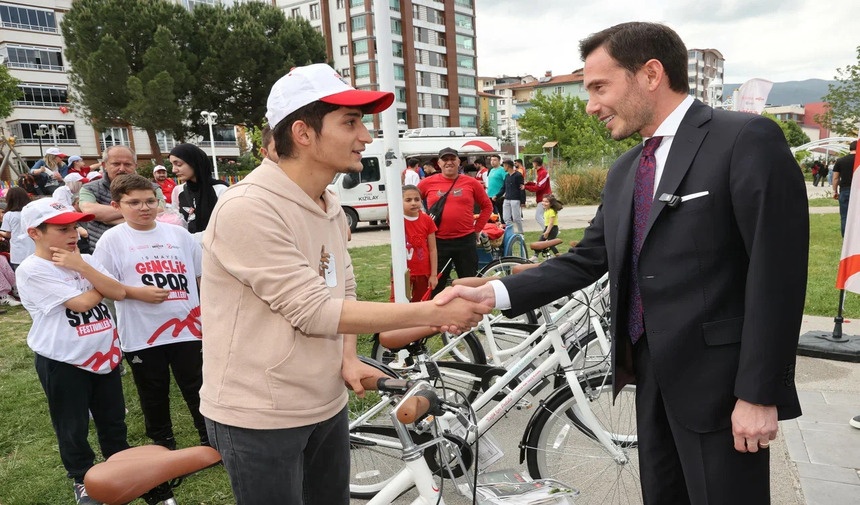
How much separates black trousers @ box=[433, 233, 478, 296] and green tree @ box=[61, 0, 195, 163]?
30086 mm

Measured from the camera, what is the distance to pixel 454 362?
3320 mm

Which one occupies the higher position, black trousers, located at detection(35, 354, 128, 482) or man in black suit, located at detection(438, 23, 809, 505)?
man in black suit, located at detection(438, 23, 809, 505)

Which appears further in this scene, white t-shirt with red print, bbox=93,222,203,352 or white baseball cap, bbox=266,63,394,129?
→ white t-shirt with red print, bbox=93,222,203,352

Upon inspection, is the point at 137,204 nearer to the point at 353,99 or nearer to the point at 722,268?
the point at 353,99

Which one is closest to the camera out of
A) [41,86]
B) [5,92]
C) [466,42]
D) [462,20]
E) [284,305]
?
[284,305]

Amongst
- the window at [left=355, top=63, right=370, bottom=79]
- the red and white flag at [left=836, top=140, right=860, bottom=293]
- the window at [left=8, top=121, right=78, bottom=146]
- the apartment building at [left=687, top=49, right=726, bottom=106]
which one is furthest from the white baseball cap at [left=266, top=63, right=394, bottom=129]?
the apartment building at [left=687, top=49, right=726, bottom=106]

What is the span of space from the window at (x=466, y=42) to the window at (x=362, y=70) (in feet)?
48.7

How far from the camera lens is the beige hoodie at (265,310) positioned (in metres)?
1.59

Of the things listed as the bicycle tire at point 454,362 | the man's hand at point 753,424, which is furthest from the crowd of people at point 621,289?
the bicycle tire at point 454,362

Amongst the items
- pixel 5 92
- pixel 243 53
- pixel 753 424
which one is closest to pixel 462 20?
pixel 243 53

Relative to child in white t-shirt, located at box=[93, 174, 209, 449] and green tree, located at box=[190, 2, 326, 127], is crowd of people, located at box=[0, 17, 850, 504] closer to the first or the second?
child in white t-shirt, located at box=[93, 174, 209, 449]

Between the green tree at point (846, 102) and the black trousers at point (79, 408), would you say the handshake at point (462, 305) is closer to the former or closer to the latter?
the black trousers at point (79, 408)

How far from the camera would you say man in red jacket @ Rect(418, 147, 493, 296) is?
6.57 meters

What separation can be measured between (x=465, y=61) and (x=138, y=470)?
2920 inches
